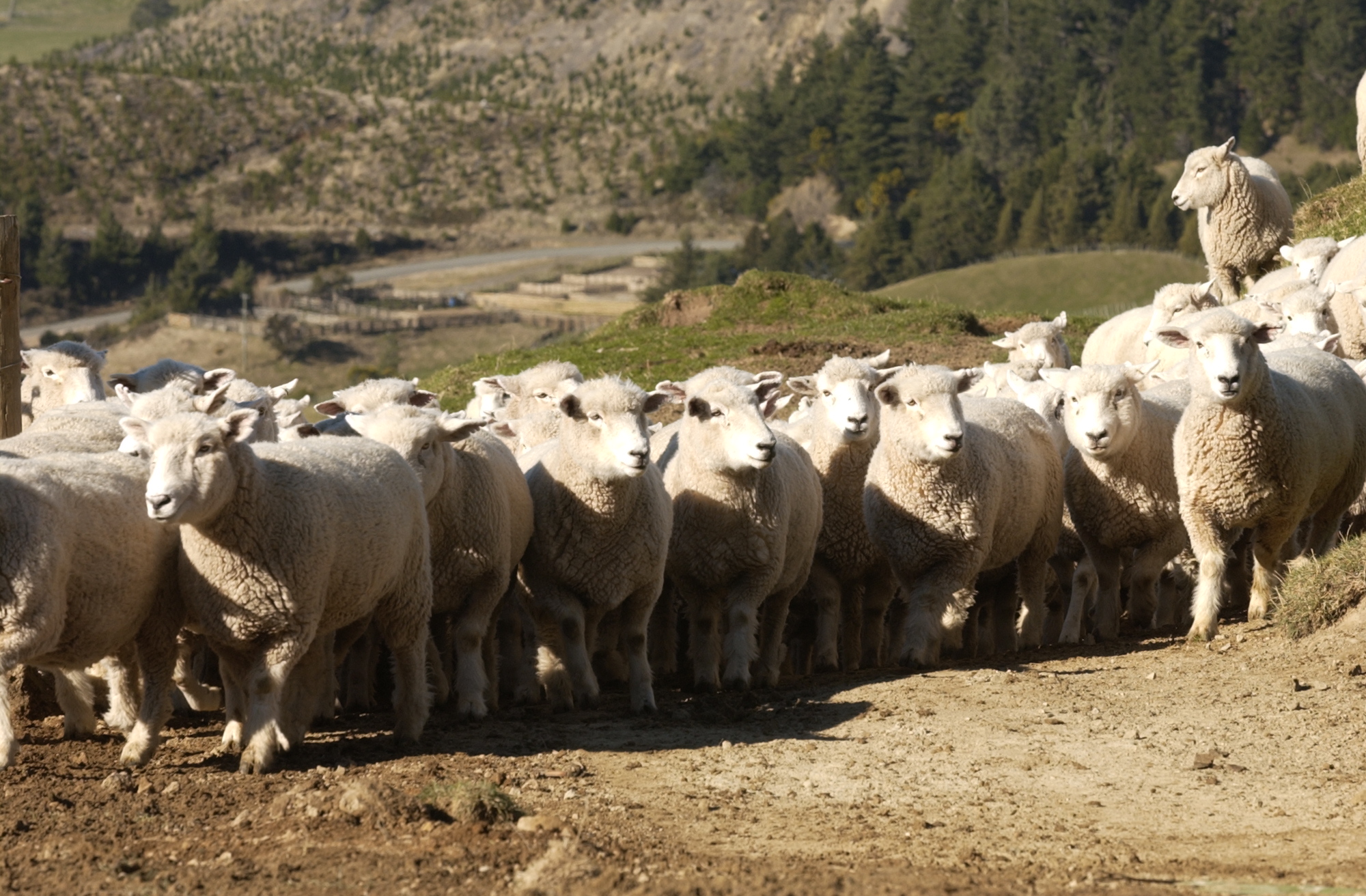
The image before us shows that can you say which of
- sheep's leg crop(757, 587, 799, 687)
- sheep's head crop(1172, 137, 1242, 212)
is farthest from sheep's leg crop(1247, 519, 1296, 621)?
sheep's head crop(1172, 137, 1242, 212)

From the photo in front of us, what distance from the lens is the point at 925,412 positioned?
9836 millimetres

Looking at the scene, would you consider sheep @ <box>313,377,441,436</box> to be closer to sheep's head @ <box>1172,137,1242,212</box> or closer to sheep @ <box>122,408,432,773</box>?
sheep @ <box>122,408,432,773</box>

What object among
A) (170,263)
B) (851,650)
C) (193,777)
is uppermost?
(193,777)

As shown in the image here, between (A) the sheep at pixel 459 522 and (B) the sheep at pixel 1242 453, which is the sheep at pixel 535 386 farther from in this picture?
(B) the sheep at pixel 1242 453

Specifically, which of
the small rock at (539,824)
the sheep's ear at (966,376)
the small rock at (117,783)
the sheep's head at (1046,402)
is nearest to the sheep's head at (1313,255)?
the sheep's head at (1046,402)

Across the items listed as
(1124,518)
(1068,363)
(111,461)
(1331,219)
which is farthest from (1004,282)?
(111,461)

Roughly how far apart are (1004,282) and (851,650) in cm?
5484

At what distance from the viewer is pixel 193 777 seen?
23.0 ft

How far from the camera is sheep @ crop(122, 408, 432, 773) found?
23.2 feet

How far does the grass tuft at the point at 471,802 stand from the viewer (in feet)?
20.2

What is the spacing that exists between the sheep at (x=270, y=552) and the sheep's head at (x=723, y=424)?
2.14 metres

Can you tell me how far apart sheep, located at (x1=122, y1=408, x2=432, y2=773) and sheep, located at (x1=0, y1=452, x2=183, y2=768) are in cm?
14

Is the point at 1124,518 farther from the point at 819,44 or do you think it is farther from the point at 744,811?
the point at 819,44

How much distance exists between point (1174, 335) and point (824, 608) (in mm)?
2789
